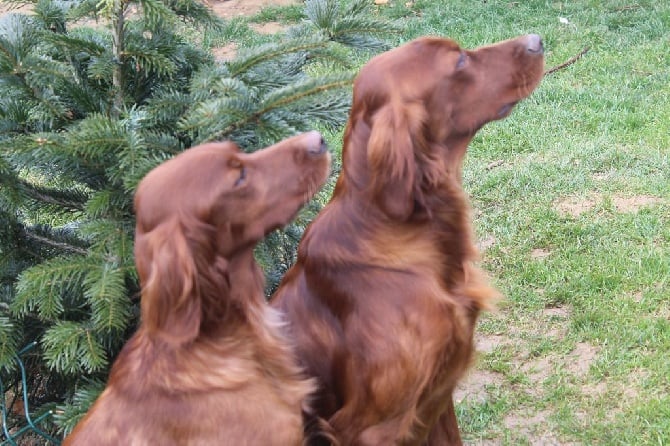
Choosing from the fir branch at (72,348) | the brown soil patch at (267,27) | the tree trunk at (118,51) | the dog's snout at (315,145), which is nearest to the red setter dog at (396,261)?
the dog's snout at (315,145)

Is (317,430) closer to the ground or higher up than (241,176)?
closer to the ground

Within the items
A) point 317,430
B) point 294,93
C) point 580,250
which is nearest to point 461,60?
point 294,93

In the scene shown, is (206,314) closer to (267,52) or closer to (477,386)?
(267,52)

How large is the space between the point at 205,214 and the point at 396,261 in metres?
0.72

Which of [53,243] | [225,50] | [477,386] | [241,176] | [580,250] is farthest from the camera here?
[225,50]

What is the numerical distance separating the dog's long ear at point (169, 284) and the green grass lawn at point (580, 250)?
1744 millimetres

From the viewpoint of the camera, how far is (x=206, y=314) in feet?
8.95

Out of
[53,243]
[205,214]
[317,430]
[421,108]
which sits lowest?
[317,430]

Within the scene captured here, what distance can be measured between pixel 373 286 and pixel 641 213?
9.95 feet

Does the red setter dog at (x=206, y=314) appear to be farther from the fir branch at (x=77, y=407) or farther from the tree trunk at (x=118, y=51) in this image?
the tree trunk at (x=118, y=51)

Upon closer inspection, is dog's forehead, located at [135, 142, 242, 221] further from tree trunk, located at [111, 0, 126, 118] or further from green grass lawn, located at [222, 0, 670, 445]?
green grass lawn, located at [222, 0, 670, 445]

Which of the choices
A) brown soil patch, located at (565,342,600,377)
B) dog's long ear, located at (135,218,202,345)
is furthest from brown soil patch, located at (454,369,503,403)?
dog's long ear, located at (135,218,202,345)

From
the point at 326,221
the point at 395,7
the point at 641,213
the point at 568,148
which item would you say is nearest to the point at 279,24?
the point at 395,7

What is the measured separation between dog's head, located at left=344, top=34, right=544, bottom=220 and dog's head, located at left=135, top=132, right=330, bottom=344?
19 cm
